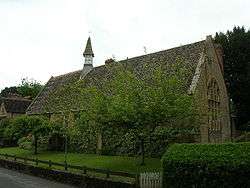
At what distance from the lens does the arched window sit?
3883cm

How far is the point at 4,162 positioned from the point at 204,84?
2142 cm

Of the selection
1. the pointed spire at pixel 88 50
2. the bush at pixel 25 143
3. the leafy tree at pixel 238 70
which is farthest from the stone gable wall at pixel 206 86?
the bush at pixel 25 143

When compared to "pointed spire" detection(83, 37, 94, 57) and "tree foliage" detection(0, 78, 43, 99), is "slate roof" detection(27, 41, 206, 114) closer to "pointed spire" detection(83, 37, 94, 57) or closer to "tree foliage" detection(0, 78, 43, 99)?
"pointed spire" detection(83, 37, 94, 57)

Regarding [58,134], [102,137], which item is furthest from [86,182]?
[58,134]

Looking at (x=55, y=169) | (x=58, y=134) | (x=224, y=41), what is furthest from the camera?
(x=224, y=41)

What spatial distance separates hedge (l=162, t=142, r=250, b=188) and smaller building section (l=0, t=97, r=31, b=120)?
181 ft

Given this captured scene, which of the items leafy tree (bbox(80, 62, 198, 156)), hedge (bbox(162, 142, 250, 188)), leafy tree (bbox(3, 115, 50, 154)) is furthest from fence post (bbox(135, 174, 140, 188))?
leafy tree (bbox(3, 115, 50, 154))

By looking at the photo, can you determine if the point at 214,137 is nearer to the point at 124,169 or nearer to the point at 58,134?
the point at 124,169

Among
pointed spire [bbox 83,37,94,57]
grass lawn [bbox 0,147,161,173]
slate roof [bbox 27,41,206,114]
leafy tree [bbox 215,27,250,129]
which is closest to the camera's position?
grass lawn [bbox 0,147,161,173]

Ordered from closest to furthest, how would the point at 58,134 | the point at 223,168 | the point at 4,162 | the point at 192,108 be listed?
the point at 223,168, the point at 192,108, the point at 4,162, the point at 58,134

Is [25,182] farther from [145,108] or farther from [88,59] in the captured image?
[88,59]

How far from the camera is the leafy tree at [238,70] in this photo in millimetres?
50000

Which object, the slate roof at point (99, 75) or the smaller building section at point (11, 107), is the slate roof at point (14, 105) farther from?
the slate roof at point (99, 75)

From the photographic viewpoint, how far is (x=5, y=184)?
94.6 feet
